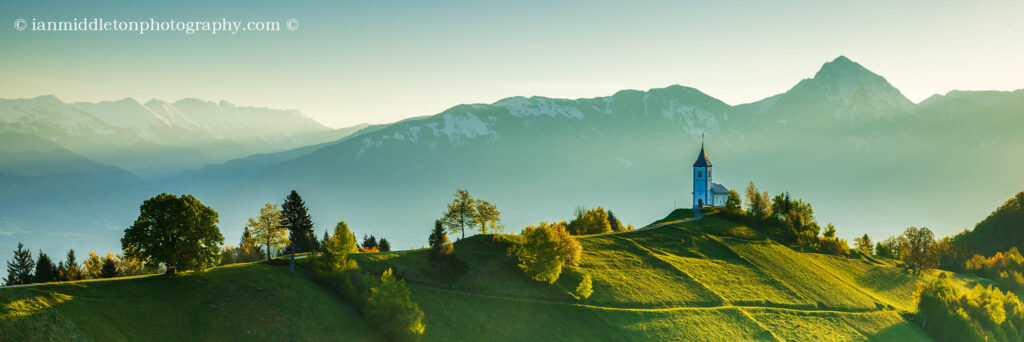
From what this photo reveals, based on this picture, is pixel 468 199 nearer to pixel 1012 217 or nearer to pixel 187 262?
pixel 187 262

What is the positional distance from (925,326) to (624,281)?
188ft

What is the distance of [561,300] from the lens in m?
80.9

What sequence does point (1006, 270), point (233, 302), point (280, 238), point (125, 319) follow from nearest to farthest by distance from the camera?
point (125, 319) < point (233, 302) < point (280, 238) < point (1006, 270)

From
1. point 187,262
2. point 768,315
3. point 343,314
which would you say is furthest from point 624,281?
point 187,262

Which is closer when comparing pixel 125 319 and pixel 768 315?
pixel 125 319

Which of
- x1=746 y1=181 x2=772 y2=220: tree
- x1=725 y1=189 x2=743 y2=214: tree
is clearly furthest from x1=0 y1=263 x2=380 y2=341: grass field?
x1=746 y1=181 x2=772 y2=220: tree

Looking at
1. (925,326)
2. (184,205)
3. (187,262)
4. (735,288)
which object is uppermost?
(184,205)

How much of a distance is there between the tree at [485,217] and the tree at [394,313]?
40.8m

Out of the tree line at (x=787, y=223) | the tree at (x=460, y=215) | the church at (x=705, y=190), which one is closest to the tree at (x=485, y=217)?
the tree at (x=460, y=215)

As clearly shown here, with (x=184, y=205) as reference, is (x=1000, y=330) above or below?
below

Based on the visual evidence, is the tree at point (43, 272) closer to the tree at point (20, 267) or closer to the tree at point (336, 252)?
the tree at point (20, 267)

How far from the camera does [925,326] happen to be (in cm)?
9394

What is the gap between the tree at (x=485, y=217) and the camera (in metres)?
105

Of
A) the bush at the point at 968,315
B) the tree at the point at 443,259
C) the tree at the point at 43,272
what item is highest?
the tree at the point at 443,259
